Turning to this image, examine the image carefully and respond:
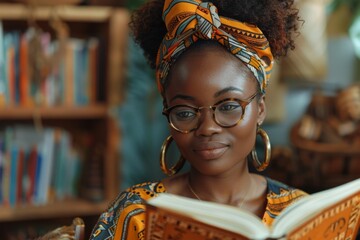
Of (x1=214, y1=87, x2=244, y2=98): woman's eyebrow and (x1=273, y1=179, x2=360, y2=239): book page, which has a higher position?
(x1=214, y1=87, x2=244, y2=98): woman's eyebrow

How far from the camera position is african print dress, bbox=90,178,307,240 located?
42.9 inches

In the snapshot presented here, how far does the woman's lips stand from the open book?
0.69ft

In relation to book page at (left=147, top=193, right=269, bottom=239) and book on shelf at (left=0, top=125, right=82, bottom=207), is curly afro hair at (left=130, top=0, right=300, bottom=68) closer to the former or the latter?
book page at (left=147, top=193, right=269, bottom=239)

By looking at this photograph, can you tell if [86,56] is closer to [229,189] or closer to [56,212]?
[56,212]

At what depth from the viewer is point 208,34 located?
105 cm

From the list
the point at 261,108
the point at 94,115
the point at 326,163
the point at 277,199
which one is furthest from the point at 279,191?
the point at 94,115

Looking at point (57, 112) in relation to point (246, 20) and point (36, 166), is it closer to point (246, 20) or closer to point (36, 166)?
point (36, 166)

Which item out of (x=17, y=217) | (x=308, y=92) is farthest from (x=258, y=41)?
(x=308, y=92)

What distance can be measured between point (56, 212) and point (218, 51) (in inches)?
60.2

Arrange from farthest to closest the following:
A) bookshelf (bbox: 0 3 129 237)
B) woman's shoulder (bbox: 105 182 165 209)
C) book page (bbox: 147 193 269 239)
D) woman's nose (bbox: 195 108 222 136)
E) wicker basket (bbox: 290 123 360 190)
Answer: bookshelf (bbox: 0 3 129 237) → wicker basket (bbox: 290 123 360 190) → woman's shoulder (bbox: 105 182 165 209) → woman's nose (bbox: 195 108 222 136) → book page (bbox: 147 193 269 239)

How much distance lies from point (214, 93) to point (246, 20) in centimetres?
16

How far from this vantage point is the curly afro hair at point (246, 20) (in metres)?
1.10

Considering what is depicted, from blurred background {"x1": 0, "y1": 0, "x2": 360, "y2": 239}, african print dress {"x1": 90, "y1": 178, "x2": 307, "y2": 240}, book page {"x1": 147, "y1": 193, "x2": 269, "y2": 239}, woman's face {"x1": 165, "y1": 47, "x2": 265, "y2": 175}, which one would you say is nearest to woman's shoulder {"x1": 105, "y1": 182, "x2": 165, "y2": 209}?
african print dress {"x1": 90, "y1": 178, "x2": 307, "y2": 240}

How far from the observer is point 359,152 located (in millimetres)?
2221
